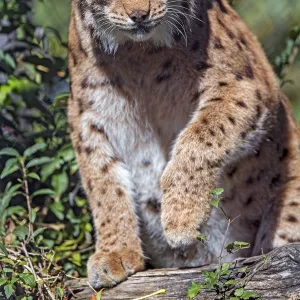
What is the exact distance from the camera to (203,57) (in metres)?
4.20

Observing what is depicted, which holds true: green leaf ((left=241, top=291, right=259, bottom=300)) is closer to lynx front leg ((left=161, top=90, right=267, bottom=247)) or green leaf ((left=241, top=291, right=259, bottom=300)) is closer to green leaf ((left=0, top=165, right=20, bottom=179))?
lynx front leg ((left=161, top=90, right=267, bottom=247))

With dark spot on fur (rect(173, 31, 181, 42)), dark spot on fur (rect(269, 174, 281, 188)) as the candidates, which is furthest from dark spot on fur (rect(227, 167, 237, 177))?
dark spot on fur (rect(173, 31, 181, 42))

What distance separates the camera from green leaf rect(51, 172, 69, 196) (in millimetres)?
4863

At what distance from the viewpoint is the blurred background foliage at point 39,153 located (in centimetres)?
455

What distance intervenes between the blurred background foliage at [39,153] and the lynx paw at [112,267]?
0.53ft

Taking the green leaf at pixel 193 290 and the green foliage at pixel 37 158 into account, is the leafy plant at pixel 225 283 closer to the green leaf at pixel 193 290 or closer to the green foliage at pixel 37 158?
the green leaf at pixel 193 290

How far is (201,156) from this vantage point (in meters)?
4.09

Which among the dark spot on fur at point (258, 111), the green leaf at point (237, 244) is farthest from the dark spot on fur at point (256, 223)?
the green leaf at point (237, 244)

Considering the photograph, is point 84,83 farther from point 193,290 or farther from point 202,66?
point 193,290

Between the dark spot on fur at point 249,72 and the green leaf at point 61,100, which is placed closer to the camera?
the dark spot on fur at point 249,72

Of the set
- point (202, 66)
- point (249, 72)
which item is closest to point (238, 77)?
point (249, 72)

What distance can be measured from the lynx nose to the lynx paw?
1.18 m

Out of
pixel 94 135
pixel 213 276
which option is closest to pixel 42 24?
pixel 94 135

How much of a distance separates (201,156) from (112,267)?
68 cm
